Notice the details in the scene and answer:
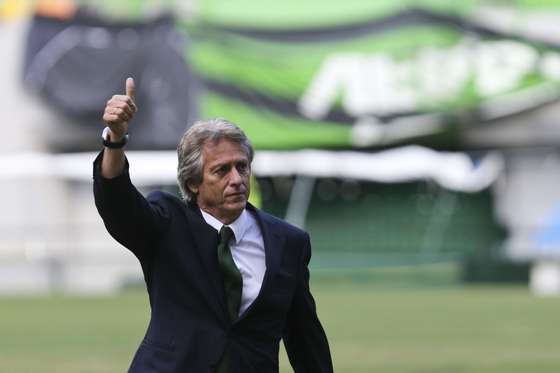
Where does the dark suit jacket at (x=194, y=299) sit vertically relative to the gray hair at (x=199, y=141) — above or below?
below

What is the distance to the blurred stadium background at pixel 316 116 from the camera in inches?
1640

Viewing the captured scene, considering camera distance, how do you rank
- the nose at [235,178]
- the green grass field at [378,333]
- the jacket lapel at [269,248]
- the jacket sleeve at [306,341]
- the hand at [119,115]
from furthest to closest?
1. the green grass field at [378,333]
2. the jacket sleeve at [306,341]
3. the jacket lapel at [269,248]
4. the nose at [235,178]
5. the hand at [119,115]

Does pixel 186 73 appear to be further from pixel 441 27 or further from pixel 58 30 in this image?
pixel 441 27

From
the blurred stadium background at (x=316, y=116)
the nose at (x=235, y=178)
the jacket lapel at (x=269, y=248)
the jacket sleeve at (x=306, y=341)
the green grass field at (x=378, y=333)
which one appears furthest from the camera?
the blurred stadium background at (x=316, y=116)

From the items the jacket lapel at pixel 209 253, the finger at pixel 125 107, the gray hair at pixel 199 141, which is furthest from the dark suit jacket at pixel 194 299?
the finger at pixel 125 107

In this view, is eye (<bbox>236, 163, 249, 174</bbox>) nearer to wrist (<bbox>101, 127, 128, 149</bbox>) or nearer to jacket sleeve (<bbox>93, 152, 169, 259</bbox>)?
jacket sleeve (<bbox>93, 152, 169, 259</bbox>)

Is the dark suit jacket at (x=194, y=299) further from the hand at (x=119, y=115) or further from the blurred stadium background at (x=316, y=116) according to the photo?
the blurred stadium background at (x=316, y=116)

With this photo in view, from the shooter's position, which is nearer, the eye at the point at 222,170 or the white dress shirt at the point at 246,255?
the eye at the point at 222,170

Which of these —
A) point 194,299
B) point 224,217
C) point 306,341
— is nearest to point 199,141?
point 224,217

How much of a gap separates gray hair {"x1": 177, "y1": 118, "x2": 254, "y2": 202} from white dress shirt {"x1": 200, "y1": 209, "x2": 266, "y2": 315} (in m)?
0.16

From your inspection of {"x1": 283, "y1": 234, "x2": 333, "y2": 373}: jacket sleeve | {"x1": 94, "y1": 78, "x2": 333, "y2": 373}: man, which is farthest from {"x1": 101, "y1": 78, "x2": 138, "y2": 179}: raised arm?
{"x1": 283, "y1": 234, "x2": 333, "y2": 373}: jacket sleeve

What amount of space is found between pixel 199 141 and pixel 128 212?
351mm

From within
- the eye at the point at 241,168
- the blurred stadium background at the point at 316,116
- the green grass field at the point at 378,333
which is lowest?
the eye at the point at 241,168

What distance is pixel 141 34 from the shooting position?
43812 millimetres
